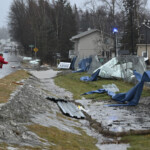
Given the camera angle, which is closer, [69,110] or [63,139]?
[63,139]

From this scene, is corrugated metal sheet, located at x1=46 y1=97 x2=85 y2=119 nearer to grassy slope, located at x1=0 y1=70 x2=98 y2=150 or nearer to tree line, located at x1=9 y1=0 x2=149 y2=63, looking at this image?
grassy slope, located at x1=0 y1=70 x2=98 y2=150

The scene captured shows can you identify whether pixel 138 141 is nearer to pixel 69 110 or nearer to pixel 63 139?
pixel 63 139

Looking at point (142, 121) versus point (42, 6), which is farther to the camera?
point (42, 6)

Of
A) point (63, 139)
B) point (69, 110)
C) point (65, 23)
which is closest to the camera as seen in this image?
point (63, 139)

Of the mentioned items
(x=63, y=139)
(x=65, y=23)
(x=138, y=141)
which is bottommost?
(x=138, y=141)

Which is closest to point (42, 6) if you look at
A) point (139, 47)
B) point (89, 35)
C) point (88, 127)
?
point (89, 35)


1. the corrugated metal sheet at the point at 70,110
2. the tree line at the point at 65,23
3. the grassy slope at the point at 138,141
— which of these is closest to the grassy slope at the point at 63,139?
the grassy slope at the point at 138,141

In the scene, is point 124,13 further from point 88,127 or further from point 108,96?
point 88,127

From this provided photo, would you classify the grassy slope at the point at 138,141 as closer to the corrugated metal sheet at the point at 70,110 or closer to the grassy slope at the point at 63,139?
the grassy slope at the point at 63,139

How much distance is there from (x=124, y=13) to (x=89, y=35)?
287 inches

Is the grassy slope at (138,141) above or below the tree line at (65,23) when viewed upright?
below

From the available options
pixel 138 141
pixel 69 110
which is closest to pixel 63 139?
pixel 138 141

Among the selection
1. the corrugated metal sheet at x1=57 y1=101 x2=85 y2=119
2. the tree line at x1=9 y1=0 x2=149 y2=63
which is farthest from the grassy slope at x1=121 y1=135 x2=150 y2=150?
Answer: the tree line at x1=9 y1=0 x2=149 y2=63

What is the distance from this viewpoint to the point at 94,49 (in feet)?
198
